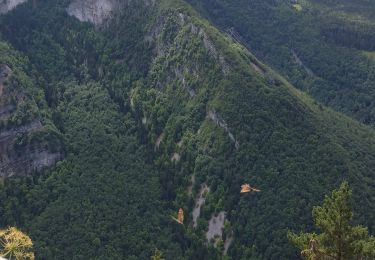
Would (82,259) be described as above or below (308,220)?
below

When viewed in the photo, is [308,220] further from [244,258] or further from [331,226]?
[331,226]

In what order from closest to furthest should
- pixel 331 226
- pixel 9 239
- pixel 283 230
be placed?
pixel 331 226 < pixel 9 239 < pixel 283 230

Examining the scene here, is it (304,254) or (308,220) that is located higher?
(304,254)

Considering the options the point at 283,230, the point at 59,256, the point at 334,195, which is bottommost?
the point at 59,256

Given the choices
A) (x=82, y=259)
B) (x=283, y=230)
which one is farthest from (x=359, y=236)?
(x=82, y=259)

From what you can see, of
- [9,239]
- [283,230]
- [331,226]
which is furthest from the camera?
[283,230]

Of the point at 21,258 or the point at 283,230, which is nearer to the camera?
the point at 21,258

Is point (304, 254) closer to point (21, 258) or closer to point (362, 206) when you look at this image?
point (21, 258)

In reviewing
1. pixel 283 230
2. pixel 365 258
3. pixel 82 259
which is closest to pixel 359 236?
pixel 365 258

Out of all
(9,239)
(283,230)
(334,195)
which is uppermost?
(334,195)
